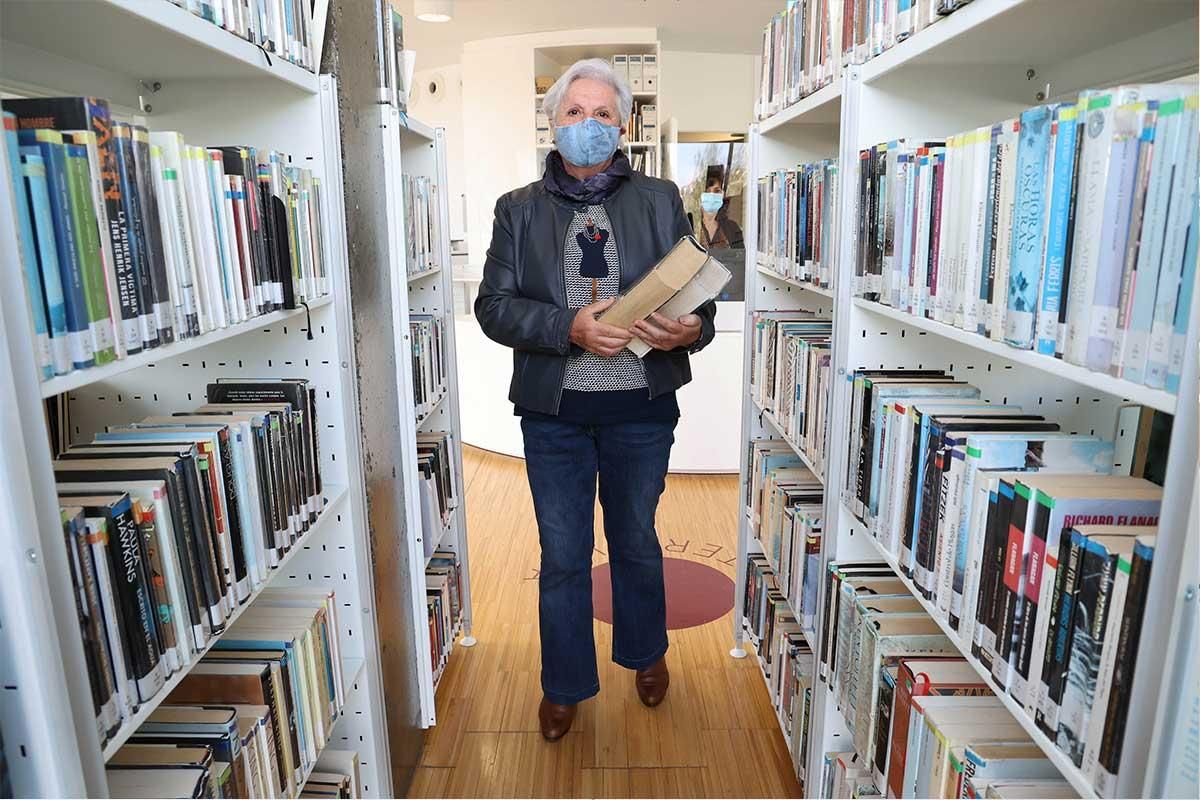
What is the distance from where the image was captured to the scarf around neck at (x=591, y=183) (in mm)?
1787

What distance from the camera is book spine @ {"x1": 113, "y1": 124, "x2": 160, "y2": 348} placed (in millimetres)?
786

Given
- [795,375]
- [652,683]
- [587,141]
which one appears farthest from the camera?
[652,683]

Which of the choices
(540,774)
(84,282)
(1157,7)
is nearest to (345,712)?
(540,774)

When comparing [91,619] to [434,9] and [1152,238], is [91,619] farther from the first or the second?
[434,9]

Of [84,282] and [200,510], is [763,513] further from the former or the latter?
[84,282]

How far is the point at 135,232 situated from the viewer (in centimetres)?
81

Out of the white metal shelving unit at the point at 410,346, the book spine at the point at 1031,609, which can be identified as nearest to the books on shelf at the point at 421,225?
the white metal shelving unit at the point at 410,346

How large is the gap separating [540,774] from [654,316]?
46.1 inches

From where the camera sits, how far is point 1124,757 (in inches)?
26.1

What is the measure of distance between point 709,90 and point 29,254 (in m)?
5.65

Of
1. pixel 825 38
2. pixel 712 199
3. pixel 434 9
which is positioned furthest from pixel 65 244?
pixel 712 199

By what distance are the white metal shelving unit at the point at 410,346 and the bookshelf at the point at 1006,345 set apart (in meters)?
0.95

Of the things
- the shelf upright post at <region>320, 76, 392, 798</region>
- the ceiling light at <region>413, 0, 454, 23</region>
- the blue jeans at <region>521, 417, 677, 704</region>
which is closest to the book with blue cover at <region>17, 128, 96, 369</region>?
the shelf upright post at <region>320, 76, 392, 798</region>

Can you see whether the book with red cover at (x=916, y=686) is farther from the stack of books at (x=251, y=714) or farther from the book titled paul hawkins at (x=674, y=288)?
the stack of books at (x=251, y=714)
